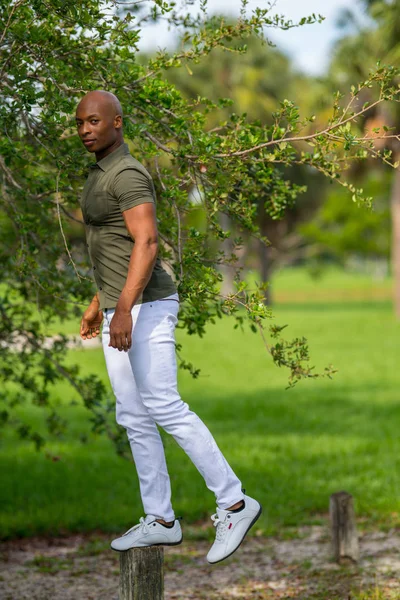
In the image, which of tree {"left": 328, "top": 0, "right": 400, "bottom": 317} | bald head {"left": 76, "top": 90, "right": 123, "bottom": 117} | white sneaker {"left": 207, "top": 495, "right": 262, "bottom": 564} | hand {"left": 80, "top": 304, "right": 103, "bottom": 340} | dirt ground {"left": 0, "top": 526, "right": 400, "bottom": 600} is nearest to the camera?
bald head {"left": 76, "top": 90, "right": 123, "bottom": 117}

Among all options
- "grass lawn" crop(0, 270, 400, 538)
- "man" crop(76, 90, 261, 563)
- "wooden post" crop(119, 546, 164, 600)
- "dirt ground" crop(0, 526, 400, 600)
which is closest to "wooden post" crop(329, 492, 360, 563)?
"dirt ground" crop(0, 526, 400, 600)

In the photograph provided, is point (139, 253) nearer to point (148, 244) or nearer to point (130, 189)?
point (148, 244)

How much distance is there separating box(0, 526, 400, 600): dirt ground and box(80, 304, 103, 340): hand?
258 centimetres

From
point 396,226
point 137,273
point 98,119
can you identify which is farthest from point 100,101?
point 396,226

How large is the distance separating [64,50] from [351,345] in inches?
949

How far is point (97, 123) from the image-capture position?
4082 mm

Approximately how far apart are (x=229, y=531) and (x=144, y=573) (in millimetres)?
447

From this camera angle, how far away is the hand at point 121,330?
395 centimetres

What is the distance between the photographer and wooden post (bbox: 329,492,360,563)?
6.83 meters

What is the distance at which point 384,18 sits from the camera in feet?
97.8

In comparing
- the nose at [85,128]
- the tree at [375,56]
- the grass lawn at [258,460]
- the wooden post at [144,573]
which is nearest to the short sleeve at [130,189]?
Result: the nose at [85,128]

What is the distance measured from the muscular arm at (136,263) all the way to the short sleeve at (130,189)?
0.03 metres

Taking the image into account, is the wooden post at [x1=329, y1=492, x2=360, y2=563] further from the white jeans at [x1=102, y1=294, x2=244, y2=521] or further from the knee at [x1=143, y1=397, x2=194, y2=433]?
the knee at [x1=143, y1=397, x2=194, y2=433]

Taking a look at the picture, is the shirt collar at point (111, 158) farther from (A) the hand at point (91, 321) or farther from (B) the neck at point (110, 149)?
(A) the hand at point (91, 321)
